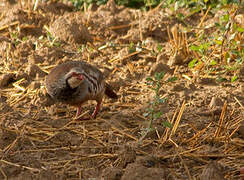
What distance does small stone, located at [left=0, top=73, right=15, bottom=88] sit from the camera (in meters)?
5.63

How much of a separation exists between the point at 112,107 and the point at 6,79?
145 cm

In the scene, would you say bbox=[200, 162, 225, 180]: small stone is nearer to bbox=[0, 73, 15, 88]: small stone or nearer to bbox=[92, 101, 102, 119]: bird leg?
bbox=[92, 101, 102, 119]: bird leg

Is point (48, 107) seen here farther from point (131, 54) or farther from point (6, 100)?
point (131, 54)

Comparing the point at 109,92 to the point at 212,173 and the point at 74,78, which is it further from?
the point at 212,173

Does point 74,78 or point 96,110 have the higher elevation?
point 74,78

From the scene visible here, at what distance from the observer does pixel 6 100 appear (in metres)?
5.33

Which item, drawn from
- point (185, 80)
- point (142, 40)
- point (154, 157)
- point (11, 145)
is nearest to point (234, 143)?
point (154, 157)

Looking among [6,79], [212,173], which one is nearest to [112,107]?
[6,79]

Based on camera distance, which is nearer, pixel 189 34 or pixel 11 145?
pixel 11 145

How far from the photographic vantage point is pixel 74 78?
459cm

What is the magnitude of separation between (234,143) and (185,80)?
1.65 m

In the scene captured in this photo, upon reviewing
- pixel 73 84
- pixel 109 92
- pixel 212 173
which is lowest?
pixel 212 173

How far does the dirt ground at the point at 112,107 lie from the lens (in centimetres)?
384

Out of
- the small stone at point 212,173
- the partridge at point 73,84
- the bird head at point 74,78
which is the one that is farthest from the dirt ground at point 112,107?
the bird head at point 74,78
